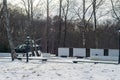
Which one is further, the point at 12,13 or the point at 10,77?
the point at 12,13

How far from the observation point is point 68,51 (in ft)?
122

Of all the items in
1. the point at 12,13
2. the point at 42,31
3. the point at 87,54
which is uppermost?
the point at 12,13

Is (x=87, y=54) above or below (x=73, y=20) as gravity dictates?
below

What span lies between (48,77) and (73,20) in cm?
3743

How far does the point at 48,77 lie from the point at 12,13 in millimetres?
40533

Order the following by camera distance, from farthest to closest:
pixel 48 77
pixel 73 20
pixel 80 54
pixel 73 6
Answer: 1. pixel 73 20
2. pixel 73 6
3. pixel 80 54
4. pixel 48 77

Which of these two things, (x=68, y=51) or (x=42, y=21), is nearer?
(x=68, y=51)

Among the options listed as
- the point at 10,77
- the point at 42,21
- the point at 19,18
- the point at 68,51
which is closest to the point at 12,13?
the point at 19,18

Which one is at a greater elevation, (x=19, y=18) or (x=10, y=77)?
(x=19, y=18)

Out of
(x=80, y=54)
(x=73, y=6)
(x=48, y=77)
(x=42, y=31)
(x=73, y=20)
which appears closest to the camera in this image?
(x=48, y=77)

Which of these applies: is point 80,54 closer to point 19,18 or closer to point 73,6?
point 73,6

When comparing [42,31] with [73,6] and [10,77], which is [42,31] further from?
[10,77]

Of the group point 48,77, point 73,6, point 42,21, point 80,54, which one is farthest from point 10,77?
point 42,21

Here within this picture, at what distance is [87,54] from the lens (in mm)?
37344
